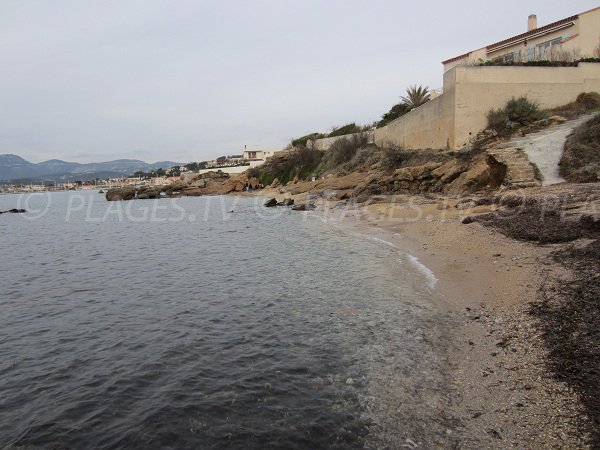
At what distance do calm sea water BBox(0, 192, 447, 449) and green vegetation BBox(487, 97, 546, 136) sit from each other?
634 inches

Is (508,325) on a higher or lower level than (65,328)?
higher

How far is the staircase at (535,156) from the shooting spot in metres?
18.5

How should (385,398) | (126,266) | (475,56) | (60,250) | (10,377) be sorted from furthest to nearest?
(475,56)
(60,250)
(126,266)
(10,377)
(385,398)

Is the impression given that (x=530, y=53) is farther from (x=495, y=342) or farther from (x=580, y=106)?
(x=495, y=342)

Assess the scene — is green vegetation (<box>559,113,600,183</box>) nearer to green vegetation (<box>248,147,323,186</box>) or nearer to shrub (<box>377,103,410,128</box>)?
shrub (<box>377,103,410,128</box>)

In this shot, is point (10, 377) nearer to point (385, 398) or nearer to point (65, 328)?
point (65, 328)

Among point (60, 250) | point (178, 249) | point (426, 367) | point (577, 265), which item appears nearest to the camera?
point (426, 367)

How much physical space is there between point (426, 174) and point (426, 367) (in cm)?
2133

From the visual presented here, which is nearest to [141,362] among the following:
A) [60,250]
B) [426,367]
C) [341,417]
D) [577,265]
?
[341,417]

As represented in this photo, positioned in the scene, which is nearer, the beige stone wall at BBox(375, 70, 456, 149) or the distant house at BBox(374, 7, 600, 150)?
the distant house at BBox(374, 7, 600, 150)

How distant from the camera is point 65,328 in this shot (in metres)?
8.70

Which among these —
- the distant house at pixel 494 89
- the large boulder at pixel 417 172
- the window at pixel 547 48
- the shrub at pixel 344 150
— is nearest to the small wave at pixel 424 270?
the large boulder at pixel 417 172

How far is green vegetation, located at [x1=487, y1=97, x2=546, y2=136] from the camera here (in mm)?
25328

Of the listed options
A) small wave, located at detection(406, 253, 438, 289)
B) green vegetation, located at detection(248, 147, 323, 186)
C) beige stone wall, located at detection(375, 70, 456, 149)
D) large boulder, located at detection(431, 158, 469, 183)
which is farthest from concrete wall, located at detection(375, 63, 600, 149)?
green vegetation, located at detection(248, 147, 323, 186)
